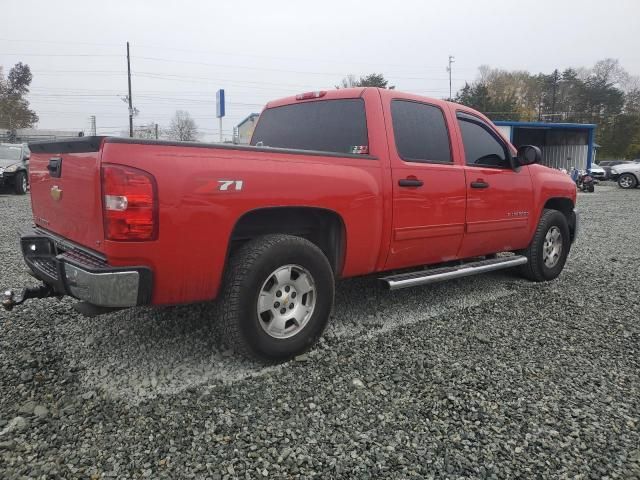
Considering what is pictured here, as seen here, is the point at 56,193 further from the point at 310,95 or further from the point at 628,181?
the point at 628,181

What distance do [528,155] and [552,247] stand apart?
129 cm

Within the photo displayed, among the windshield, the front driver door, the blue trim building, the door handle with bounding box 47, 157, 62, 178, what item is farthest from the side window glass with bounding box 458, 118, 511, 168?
the blue trim building

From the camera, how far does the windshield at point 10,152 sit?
14997mm

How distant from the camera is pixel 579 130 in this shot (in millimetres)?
29234


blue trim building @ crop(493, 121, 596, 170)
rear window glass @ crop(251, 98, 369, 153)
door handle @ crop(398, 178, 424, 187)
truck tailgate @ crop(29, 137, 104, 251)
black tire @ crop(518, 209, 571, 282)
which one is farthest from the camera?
blue trim building @ crop(493, 121, 596, 170)

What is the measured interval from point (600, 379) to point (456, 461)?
1417 mm

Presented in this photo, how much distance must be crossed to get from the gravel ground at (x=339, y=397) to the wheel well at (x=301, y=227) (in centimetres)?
70

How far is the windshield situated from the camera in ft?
49.2

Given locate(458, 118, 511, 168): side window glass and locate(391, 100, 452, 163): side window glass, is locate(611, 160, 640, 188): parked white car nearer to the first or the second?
locate(458, 118, 511, 168): side window glass

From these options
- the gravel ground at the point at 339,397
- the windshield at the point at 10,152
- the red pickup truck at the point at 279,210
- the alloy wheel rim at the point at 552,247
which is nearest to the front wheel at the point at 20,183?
the windshield at the point at 10,152

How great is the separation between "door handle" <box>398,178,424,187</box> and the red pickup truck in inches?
0.5

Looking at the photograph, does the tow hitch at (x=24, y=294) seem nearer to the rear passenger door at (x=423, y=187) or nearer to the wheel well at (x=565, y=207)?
the rear passenger door at (x=423, y=187)

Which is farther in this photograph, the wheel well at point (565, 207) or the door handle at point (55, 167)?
the wheel well at point (565, 207)

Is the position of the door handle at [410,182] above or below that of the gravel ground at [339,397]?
above
